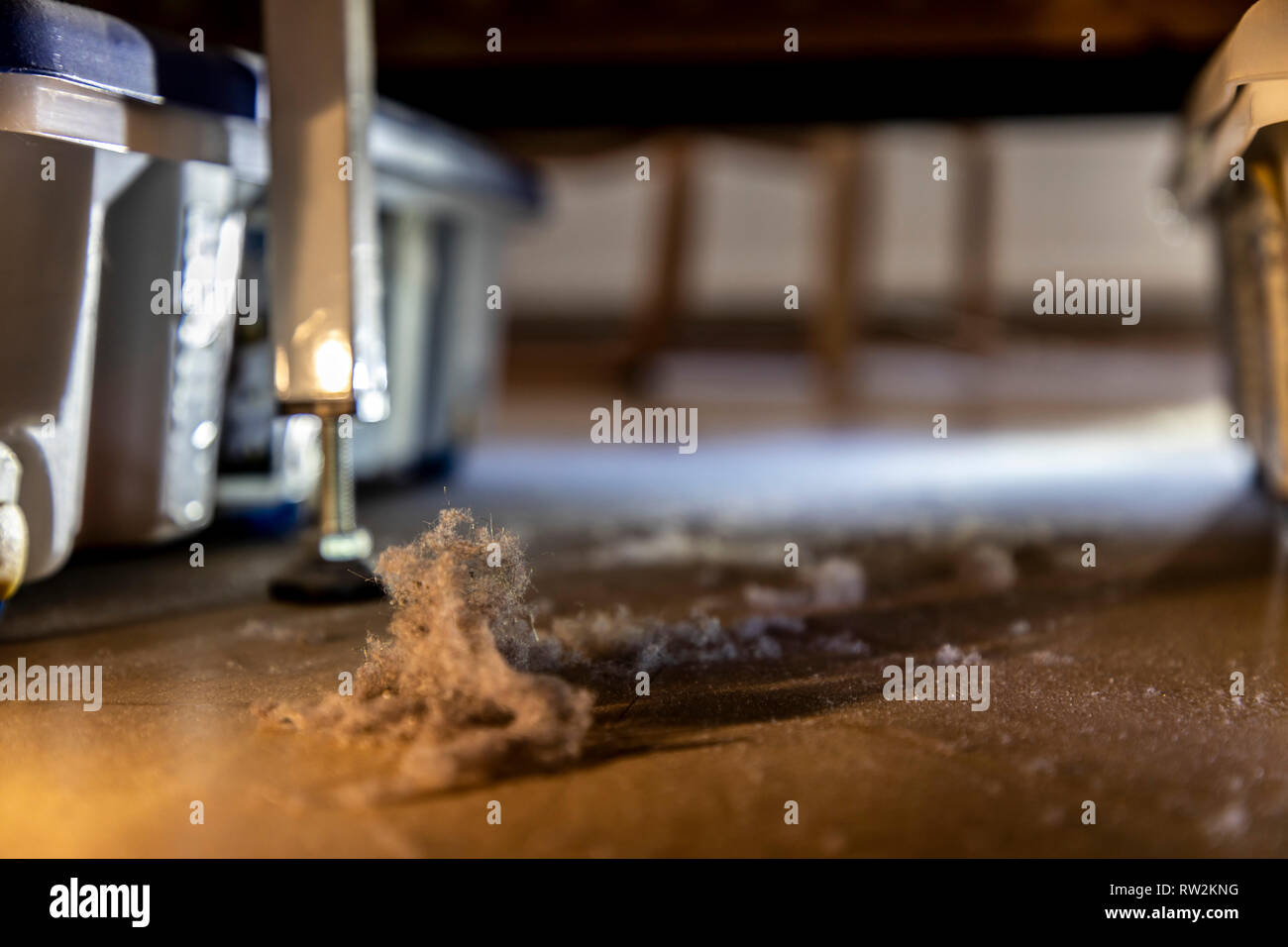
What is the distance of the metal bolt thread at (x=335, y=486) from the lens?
3.73ft

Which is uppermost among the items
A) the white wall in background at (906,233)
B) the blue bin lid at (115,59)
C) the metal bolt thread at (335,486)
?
the white wall in background at (906,233)

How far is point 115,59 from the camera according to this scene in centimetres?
98

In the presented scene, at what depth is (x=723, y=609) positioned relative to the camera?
3.72 ft

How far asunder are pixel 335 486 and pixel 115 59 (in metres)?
0.44

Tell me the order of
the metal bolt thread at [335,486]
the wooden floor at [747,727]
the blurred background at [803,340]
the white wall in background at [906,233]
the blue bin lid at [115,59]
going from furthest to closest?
1. the white wall in background at [906,233]
2. the blurred background at [803,340]
3. the metal bolt thread at [335,486]
4. the blue bin lid at [115,59]
5. the wooden floor at [747,727]

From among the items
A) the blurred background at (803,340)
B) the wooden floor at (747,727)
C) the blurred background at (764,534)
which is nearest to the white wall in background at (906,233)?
the blurred background at (803,340)

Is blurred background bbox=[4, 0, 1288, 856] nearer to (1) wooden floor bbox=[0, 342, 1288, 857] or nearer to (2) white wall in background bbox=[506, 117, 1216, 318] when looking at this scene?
(1) wooden floor bbox=[0, 342, 1288, 857]

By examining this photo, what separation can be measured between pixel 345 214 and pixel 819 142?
224cm

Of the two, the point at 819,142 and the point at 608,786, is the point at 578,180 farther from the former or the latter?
the point at 608,786

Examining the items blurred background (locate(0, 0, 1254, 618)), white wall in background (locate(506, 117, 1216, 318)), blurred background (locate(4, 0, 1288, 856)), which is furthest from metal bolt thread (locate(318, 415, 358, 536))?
white wall in background (locate(506, 117, 1216, 318))

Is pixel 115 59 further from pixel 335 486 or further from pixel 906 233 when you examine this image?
pixel 906 233

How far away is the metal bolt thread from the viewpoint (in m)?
1.14

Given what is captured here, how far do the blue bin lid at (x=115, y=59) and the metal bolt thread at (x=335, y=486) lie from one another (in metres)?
0.34

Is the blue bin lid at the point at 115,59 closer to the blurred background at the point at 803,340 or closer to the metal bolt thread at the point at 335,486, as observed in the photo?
the blurred background at the point at 803,340
